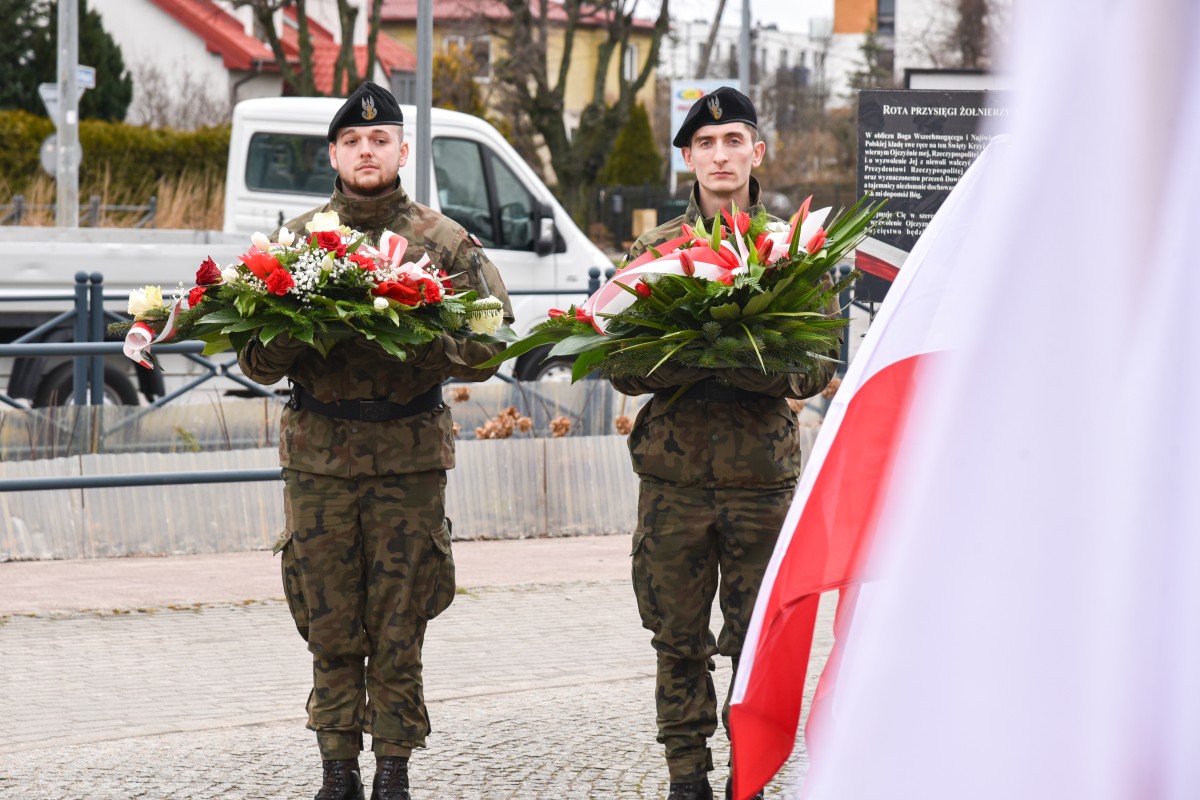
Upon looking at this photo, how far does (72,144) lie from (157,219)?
4084mm

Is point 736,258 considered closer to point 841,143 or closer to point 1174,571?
point 1174,571

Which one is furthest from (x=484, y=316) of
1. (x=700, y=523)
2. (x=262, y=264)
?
(x=700, y=523)

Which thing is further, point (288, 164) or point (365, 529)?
point (288, 164)

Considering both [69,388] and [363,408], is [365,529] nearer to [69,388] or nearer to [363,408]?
[363,408]

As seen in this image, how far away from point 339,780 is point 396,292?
53.4 inches

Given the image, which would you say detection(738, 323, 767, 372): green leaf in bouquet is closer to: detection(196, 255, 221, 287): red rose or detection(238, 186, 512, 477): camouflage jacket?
detection(238, 186, 512, 477): camouflage jacket

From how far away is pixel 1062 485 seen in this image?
1.60 metres

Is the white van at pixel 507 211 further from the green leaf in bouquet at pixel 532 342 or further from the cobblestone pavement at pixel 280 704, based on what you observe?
the green leaf in bouquet at pixel 532 342

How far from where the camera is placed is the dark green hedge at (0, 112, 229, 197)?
122ft

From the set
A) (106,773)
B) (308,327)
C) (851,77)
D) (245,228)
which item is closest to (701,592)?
(308,327)

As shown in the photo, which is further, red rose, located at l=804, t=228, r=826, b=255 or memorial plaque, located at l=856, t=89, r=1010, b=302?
memorial plaque, located at l=856, t=89, r=1010, b=302

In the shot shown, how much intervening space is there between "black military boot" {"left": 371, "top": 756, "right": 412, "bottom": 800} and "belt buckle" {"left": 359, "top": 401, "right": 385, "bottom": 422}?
0.93 m

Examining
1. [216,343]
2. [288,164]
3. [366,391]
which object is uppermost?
[288,164]

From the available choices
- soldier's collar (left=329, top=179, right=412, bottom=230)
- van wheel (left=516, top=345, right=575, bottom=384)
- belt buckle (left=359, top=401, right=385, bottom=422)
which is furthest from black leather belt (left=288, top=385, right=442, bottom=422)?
van wheel (left=516, top=345, right=575, bottom=384)
